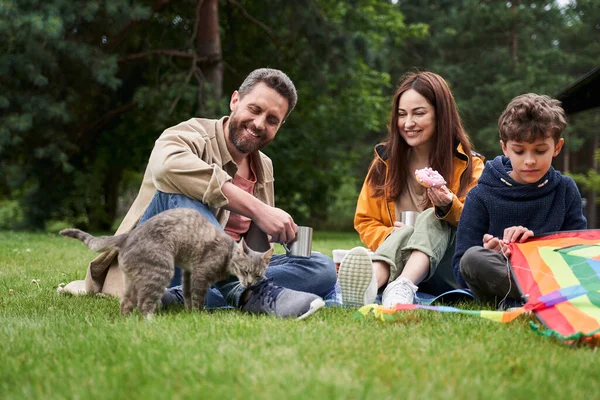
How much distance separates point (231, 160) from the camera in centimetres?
423

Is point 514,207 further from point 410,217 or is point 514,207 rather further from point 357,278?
point 357,278

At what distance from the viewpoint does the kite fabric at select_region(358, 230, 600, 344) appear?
9.08ft

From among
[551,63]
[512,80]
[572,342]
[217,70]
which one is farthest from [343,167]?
[572,342]

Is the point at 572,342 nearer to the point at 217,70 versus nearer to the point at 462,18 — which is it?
the point at 217,70

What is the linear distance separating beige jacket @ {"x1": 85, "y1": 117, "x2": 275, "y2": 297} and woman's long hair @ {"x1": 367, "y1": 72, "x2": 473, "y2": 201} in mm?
984

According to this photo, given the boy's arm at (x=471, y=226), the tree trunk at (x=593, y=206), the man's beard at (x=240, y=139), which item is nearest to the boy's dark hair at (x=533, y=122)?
the boy's arm at (x=471, y=226)

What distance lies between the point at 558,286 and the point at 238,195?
1868mm

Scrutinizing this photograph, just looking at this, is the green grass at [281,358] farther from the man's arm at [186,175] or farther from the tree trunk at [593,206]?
the tree trunk at [593,206]

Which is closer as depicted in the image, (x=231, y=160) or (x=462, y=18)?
(x=231, y=160)

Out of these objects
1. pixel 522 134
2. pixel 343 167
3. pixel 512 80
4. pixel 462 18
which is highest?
pixel 462 18

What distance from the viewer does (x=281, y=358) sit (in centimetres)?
236

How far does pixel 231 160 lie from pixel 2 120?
1018 centimetres

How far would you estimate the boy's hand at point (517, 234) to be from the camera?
3.63 m

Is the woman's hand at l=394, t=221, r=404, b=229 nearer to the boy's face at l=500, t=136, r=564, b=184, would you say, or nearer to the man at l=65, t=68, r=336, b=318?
the man at l=65, t=68, r=336, b=318
